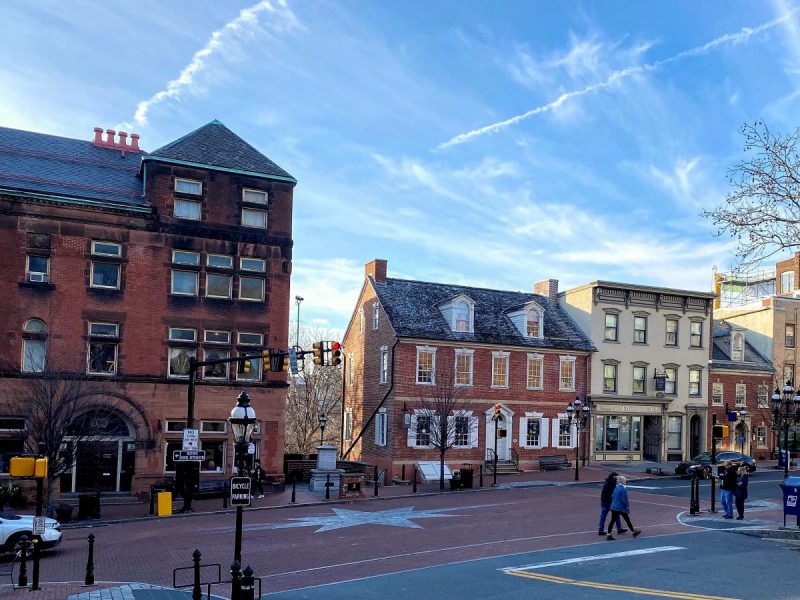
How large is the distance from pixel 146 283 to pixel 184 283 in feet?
5.67

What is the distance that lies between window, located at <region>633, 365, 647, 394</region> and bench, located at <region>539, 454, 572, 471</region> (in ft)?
23.7

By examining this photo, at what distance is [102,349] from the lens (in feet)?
112

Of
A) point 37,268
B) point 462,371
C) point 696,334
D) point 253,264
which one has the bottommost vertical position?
point 462,371

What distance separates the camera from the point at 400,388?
4134 cm

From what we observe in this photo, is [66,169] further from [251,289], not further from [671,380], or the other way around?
[671,380]

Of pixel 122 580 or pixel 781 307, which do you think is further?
pixel 781 307

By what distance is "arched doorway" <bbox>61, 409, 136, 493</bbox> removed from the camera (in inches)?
1222

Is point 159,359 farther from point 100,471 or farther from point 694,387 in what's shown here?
point 694,387

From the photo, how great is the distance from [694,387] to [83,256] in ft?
124

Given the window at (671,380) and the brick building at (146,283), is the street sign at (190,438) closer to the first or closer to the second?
the brick building at (146,283)

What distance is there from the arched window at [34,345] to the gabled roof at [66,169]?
19.0 feet

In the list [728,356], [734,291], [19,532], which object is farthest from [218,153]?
[734,291]

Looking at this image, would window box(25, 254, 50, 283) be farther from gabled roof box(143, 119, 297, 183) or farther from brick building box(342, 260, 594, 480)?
brick building box(342, 260, 594, 480)

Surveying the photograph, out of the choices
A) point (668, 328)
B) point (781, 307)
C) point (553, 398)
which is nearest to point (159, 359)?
point (553, 398)
